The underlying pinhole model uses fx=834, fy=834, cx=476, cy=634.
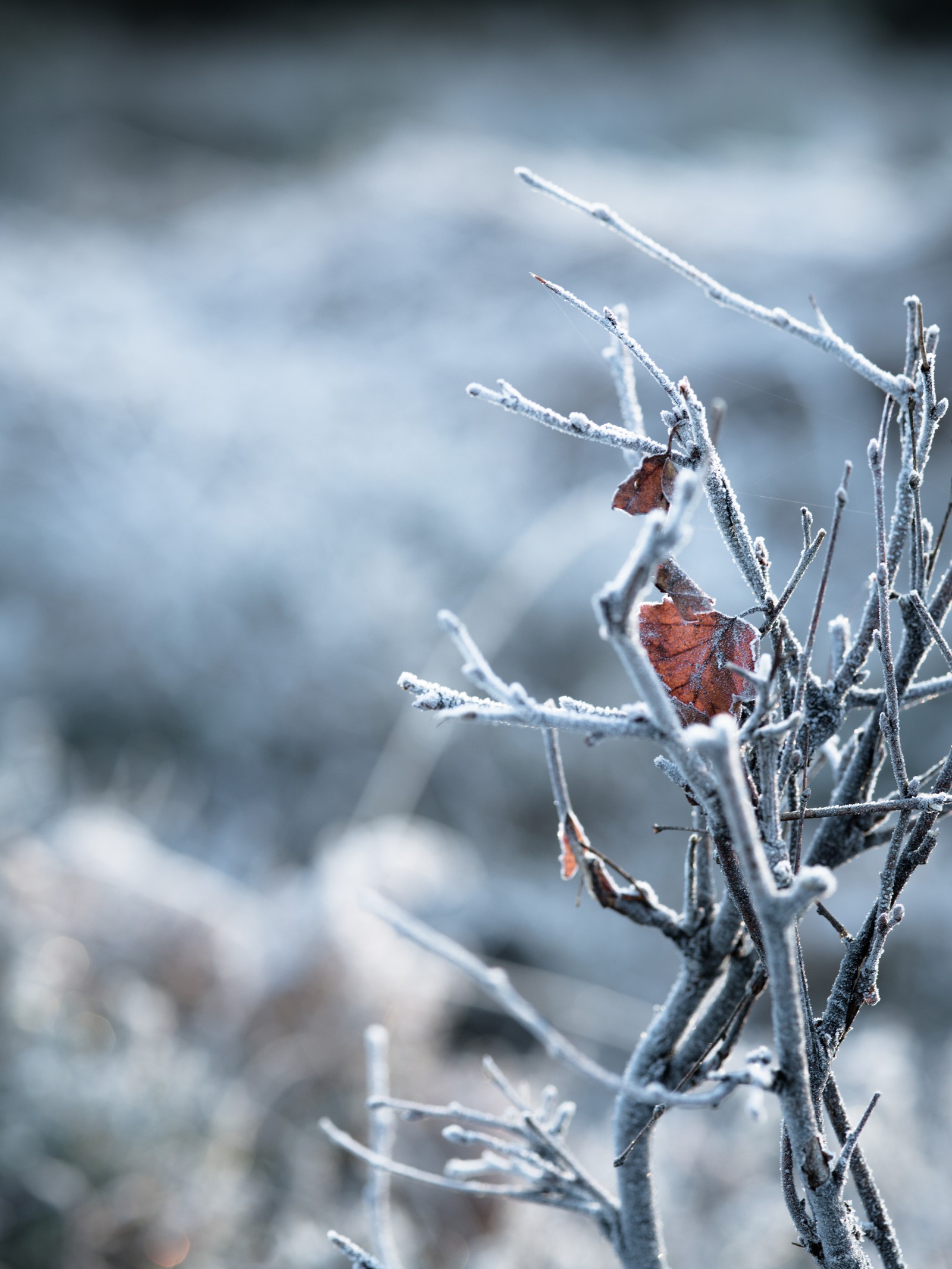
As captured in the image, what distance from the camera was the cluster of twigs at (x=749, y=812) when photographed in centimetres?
15

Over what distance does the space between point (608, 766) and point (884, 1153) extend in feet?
2.46

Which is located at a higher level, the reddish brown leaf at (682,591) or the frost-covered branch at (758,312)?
the frost-covered branch at (758,312)

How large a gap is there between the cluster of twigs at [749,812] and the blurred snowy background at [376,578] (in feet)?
1.49

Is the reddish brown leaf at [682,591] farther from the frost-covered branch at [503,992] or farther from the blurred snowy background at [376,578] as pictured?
the blurred snowy background at [376,578]

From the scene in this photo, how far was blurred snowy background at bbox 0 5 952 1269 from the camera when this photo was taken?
77 centimetres

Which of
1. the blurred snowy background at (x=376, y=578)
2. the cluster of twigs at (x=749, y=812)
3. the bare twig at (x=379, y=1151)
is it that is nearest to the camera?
the cluster of twigs at (x=749, y=812)

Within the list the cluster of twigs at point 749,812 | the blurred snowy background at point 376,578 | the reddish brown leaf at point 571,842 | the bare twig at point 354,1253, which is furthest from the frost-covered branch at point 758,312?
the blurred snowy background at point 376,578

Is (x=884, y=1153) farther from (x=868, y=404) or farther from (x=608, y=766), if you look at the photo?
(x=868, y=404)

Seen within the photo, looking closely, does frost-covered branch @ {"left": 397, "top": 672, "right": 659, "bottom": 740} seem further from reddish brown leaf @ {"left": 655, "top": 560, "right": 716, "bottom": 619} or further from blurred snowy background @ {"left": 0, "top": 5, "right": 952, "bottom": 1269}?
blurred snowy background @ {"left": 0, "top": 5, "right": 952, "bottom": 1269}

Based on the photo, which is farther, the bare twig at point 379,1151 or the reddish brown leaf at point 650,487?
the bare twig at point 379,1151

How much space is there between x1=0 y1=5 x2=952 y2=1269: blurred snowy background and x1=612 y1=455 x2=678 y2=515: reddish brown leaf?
0.50 metres

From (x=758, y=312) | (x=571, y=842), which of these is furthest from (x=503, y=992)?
(x=758, y=312)

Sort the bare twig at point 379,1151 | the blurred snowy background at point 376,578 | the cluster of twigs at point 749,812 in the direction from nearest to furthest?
the cluster of twigs at point 749,812, the bare twig at point 379,1151, the blurred snowy background at point 376,578

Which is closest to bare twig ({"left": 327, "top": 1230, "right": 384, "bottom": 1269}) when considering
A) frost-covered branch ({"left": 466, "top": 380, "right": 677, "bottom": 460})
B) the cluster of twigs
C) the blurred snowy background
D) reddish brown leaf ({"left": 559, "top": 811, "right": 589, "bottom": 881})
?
the cluster of twigs
